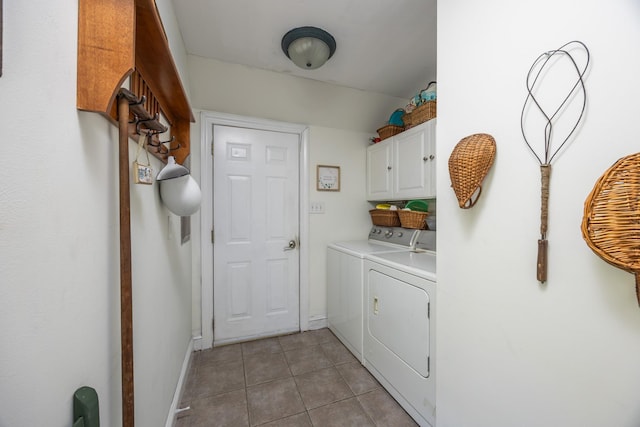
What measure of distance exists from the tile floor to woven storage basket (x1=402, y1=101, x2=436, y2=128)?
6.74ft

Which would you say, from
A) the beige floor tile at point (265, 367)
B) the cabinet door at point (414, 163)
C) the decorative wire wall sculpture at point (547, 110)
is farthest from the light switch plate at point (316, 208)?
the decorative wire wall sculpture at point (547, 110)

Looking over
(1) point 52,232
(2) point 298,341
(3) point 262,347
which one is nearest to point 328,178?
(2) point 298,341

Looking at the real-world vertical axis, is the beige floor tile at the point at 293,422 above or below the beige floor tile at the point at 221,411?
below

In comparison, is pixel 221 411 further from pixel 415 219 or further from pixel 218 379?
pixel 415 219

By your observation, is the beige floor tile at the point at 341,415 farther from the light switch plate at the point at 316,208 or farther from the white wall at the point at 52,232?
the light switch plate at the point at 316,208

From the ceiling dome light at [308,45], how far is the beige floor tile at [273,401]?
246 cm

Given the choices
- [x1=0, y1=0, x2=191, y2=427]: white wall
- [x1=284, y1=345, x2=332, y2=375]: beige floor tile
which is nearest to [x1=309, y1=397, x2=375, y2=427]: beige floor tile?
[x1=284, y1=345, x2=332, y2=375]: beige floor tile

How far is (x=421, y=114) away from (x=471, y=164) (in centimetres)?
122

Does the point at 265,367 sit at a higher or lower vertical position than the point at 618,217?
lower

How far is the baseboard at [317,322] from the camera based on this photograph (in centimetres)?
259

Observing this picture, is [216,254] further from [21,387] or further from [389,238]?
[21,387]

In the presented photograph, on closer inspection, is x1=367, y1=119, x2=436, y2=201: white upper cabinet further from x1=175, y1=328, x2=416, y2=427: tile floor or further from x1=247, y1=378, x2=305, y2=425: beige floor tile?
x1=247, y1=378, x2=305, y2=425: beige floor tile

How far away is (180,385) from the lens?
5.42 ft

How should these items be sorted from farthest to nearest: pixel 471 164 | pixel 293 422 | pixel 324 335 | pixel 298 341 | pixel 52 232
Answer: pixel 324 335, pixel 298 341, pixel 293 422, pixel 471 164, pixel 52 232
